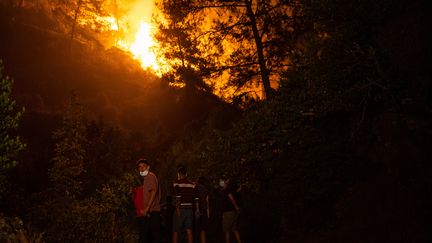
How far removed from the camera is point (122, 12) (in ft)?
190

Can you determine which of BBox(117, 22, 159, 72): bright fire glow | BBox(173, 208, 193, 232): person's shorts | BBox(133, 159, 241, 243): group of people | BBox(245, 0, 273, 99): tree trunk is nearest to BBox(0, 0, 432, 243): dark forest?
BBox(245, 0, 273, 99): tree trunk

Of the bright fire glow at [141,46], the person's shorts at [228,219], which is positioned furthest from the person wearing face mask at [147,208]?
the bright fire glow at [141,46]

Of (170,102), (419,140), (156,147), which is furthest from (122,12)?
(419,140)

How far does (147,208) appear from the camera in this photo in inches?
326

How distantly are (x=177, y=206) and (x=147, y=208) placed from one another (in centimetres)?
153

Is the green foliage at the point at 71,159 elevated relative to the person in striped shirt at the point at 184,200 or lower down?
elevated

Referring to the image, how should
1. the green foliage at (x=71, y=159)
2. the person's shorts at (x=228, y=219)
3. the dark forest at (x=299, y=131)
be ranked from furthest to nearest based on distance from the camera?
1. the green foliage at (x=71, y=159)
2. the person's shorts at (x=228, y=219)
3. the dark forest at (x=299, y=131)

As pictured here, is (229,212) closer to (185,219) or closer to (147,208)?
(185,219)

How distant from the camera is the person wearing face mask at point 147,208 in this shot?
830 cm

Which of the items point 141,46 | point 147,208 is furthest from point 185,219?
point 141,46

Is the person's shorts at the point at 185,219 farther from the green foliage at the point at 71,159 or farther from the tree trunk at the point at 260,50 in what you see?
the green foliage at the point at 71,159

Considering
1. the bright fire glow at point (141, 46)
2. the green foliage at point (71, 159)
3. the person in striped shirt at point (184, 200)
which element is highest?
the bright fire glow at point (141, 46)

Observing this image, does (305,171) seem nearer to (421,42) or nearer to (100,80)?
(421,42)

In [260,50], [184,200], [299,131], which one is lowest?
[184,200]
